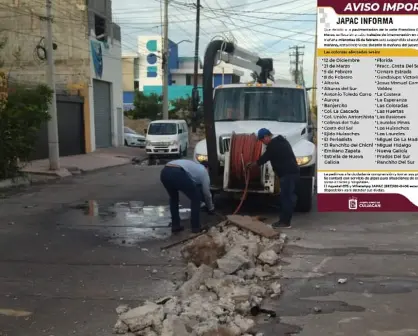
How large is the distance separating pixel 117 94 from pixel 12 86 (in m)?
18.6

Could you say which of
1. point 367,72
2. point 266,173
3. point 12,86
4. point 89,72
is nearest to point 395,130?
point 367,72

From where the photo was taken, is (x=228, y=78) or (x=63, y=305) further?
(x=228, y=78)

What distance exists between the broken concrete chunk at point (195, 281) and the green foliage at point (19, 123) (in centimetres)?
1030

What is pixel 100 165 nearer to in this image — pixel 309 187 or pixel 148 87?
pixel 309 187

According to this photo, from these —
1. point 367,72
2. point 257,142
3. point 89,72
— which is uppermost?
point 89,72

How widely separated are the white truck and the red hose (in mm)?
114

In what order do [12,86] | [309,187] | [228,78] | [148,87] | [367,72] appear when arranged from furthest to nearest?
[148,87] < [228,78] < [12,86] < [309,187] < [367,72]

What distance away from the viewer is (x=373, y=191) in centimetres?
343

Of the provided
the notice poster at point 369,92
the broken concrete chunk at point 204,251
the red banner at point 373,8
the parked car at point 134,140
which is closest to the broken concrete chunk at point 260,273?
the broken concrete chunk at point 204,251

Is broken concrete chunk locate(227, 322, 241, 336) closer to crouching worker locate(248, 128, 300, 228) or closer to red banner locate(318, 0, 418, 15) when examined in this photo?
red banner locate(318, 0, 418, 15)

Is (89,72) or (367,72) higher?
(89,72)

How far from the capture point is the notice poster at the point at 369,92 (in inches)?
129

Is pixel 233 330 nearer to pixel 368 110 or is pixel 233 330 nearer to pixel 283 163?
pixel 368 110

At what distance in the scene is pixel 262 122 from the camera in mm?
10195
